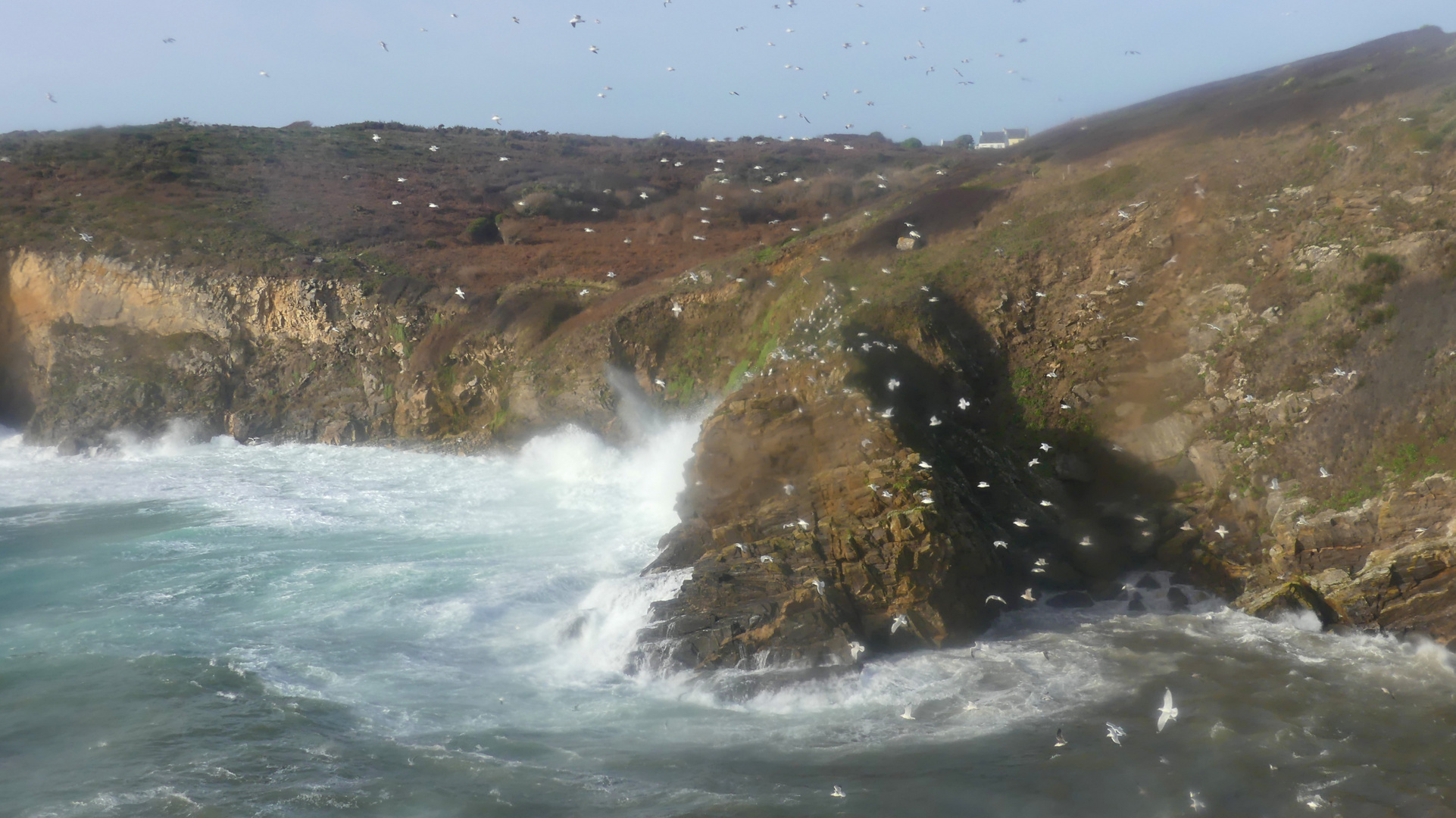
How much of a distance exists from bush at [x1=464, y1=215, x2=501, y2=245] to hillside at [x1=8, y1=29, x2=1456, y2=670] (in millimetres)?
2814

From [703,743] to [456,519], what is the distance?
482 inches

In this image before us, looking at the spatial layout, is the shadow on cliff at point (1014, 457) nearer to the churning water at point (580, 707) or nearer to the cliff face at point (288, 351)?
the churning water at point (580, 707)

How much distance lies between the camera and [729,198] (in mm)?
44094

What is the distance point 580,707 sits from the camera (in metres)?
13.3

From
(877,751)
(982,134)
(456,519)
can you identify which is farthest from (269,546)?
(982,134)

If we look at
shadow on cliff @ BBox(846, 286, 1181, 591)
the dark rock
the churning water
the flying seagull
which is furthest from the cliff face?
the flying seagull

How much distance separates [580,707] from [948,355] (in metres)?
11.1

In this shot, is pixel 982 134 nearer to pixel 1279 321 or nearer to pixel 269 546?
pixel 1279 321

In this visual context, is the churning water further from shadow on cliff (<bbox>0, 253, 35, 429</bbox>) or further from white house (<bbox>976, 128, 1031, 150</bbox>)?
white house (<bbox>976, 128, 1031, 150</bbox>)

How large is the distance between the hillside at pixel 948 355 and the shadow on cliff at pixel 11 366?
0.55 feet

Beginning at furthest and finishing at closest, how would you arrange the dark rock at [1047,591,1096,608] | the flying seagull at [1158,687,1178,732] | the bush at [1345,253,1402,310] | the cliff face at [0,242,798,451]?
the cliff face at [0,242,798,451] < the bush at [1345,253,1402,310] < the dark rock at [1047,591,1096,608] < the flying seagull at [1158,687,1178,732]

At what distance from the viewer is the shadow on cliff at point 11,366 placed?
33.8 meters

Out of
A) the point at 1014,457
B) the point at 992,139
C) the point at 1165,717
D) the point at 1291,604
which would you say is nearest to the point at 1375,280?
the point at 1291,604

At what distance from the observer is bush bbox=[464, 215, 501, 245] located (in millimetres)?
41469
